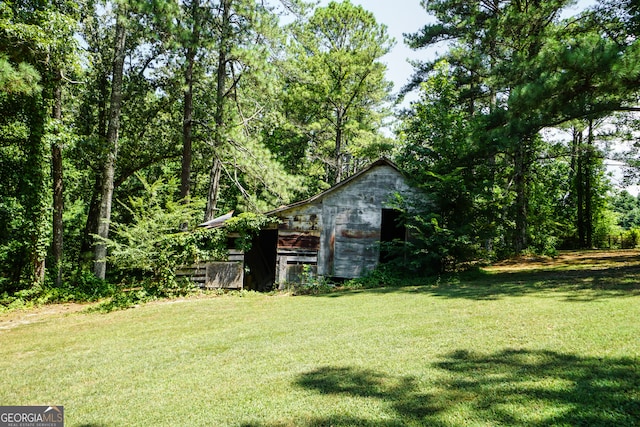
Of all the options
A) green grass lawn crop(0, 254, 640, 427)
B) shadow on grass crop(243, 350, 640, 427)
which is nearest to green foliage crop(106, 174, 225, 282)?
green grass lawn crop(0, 254, 640, 427)

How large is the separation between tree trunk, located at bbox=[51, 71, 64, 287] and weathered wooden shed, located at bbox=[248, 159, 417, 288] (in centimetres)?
789

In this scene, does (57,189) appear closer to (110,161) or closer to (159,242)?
(110,161)

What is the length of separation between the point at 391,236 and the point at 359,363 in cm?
1271

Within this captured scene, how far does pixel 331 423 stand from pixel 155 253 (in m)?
10.7

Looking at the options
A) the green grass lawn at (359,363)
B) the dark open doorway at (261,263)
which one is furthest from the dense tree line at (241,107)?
the green grass lawn at (359,363)

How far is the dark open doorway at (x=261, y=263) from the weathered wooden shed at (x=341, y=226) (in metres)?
2.08

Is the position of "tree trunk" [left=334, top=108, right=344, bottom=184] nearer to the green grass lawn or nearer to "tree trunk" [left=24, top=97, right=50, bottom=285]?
"tree trunk" [left=24, top=97, right=50, bottom=285]

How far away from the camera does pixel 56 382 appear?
528cm

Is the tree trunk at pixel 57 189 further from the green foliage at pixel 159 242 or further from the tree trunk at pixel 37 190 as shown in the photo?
the green foliage at pixel 159 242

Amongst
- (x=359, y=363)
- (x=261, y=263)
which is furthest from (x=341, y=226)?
(x=359, y=363)

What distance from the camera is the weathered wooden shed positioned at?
557 inches

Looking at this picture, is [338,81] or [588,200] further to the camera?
[588,200]

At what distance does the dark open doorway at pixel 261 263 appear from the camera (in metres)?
15.8

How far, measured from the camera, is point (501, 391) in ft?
12.1
